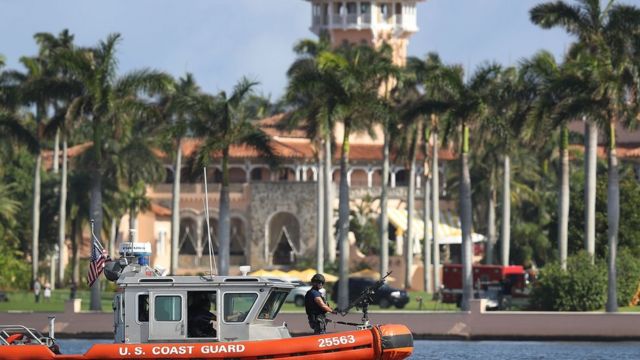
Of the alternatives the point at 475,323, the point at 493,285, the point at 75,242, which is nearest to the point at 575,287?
the point at 475,323

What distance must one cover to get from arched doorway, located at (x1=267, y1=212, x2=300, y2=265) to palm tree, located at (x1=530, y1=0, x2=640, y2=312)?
4719 cm

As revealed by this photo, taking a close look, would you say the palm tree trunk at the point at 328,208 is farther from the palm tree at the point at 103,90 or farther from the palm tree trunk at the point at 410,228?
the palm tree at the point at 103,90

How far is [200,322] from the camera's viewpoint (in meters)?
35.9

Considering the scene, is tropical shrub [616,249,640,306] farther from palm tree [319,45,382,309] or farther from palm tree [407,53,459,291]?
palm tree [319,45,382,309]

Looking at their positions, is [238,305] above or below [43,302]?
above

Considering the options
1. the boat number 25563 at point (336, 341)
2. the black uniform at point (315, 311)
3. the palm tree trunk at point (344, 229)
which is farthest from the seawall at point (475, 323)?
the boat number 25563 at point (336, 341)

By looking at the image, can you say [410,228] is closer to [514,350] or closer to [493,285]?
[493,285]

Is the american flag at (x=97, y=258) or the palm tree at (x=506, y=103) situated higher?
the palm tree at (x=506, y=103)

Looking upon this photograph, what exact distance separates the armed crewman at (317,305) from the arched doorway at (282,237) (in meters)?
78.3

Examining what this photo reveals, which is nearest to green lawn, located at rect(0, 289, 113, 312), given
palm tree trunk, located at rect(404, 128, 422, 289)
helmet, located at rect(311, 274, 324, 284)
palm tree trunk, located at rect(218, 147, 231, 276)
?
palm tree trunk, located at rect(218, 147, 231, 276)

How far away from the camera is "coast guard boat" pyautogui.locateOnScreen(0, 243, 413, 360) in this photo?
35.5 metres

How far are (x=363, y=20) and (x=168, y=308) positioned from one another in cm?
9429

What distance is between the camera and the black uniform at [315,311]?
3622cm

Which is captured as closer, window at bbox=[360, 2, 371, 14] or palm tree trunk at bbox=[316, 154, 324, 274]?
palm tree trunk at bbox=[316, 154, 324, 274]
